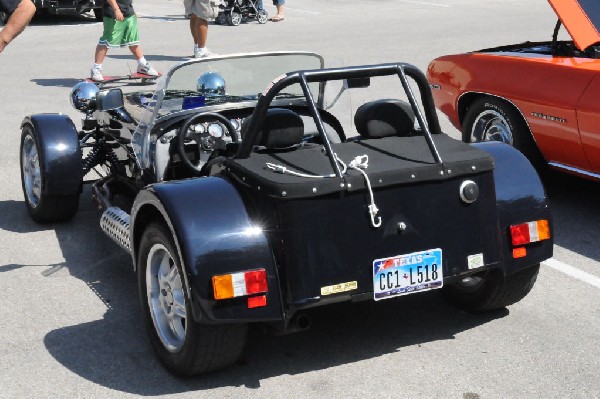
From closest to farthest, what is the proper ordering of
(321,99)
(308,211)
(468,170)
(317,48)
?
(308,211) < (468,170) < (321,99) < (317,48)

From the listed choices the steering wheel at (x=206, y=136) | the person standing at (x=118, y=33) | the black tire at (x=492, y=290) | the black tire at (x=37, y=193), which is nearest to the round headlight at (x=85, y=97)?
the black tire at (x=37, y=193)

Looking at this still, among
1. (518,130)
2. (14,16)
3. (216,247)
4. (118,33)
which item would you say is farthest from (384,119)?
(118,33)

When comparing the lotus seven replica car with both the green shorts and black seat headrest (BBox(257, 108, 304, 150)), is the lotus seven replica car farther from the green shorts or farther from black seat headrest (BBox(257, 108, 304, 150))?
the green shorts

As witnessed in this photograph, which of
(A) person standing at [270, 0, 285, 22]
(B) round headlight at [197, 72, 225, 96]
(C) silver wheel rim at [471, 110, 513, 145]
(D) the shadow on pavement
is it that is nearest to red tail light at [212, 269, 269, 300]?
(B) round headlight at [197, 72, 225, 96]

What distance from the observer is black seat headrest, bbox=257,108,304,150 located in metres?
4.73

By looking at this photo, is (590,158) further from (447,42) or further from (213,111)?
(447,42)

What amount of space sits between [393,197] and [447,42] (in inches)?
474

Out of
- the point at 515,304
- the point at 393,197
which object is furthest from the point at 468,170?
the point at 515,304

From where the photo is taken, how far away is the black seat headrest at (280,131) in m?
4.73

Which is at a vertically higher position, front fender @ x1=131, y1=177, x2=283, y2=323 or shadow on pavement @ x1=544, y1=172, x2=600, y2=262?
front fender @ x1=131, y1=177, x2=283, y2=323

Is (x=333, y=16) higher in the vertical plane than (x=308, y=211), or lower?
lower

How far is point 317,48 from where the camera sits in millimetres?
15984

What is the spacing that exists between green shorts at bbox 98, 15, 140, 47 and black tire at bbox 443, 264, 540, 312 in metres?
8.25

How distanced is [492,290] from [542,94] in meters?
2.25
